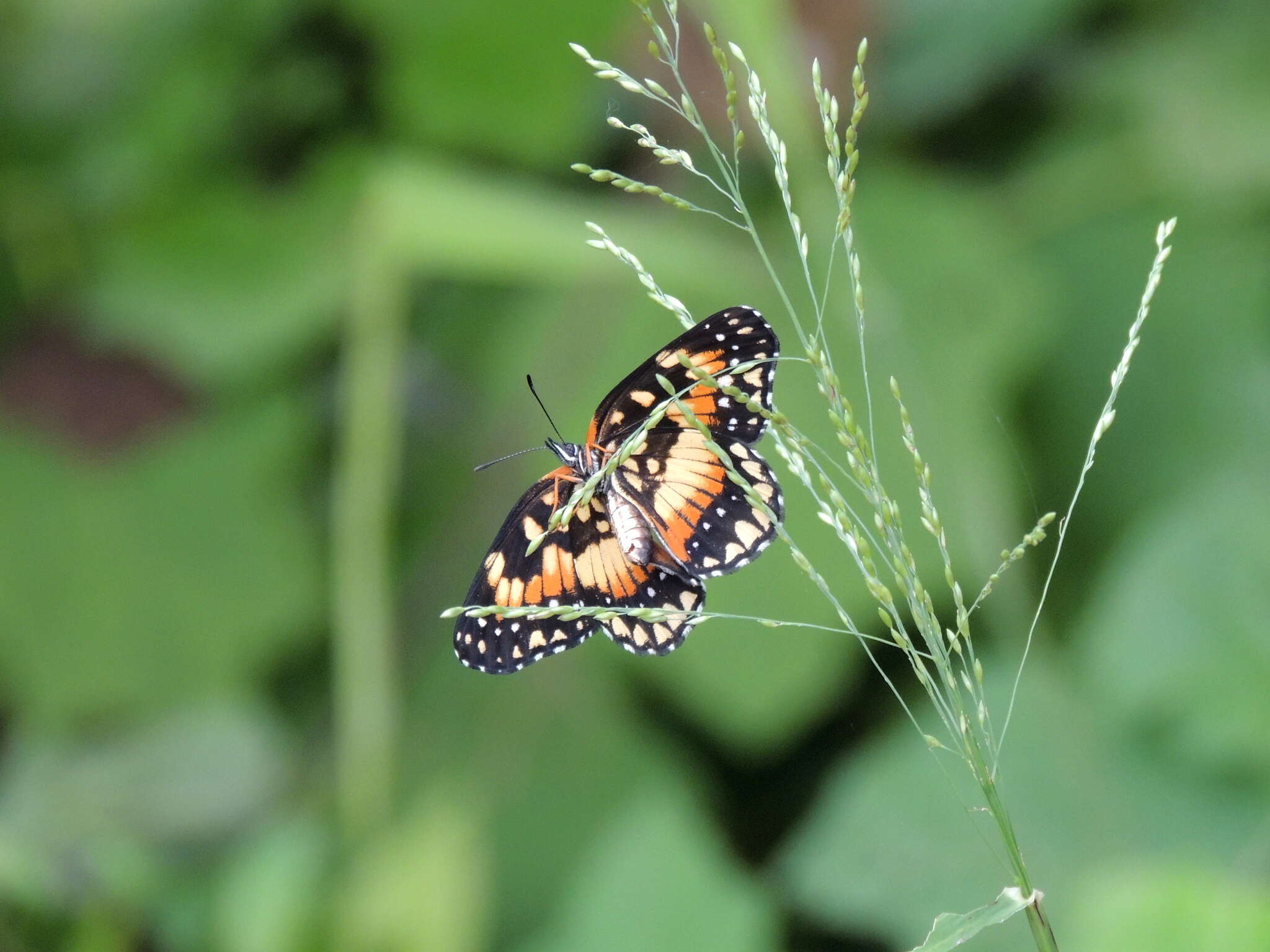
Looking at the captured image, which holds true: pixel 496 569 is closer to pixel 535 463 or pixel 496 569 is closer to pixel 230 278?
pixel 535 463

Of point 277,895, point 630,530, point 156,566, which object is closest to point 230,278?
point 156,566

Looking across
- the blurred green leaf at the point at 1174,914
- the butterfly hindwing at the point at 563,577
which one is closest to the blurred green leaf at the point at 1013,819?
the blurred green leaf at the point at 1174,914

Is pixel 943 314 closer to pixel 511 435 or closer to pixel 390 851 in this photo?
pixel 511 435

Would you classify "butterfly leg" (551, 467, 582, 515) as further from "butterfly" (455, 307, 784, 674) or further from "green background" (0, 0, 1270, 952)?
"green background" (0, 0, 1270, 952)

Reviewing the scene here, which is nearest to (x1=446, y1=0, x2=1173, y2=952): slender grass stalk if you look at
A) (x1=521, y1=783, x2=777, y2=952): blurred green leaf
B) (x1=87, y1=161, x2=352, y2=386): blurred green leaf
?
(x1=521, y1=783, x2=777, y2=952): blurred green leaf

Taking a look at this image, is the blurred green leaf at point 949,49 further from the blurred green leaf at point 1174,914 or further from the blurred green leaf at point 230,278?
the blurred green leaf at point 1174,914
